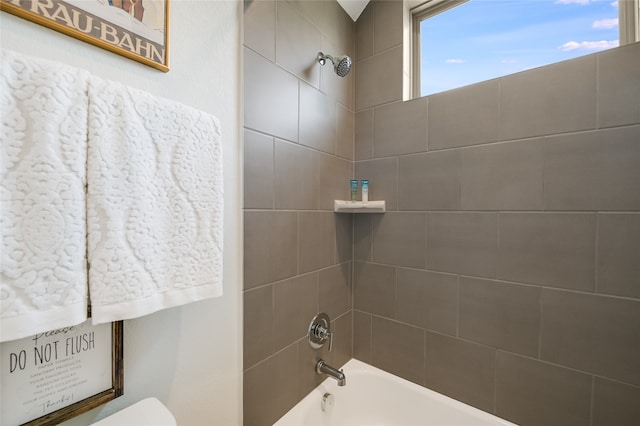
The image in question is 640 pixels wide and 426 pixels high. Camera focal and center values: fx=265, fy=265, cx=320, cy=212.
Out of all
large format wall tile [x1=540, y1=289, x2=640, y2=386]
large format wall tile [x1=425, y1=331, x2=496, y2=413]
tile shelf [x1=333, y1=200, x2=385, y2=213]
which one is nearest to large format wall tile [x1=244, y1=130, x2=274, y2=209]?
tile shelf [x1=333, y1=200, x2=385, y2=213]

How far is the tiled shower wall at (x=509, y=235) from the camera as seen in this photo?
3.21 ft

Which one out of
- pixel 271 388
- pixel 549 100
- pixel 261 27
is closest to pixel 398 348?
pixel 271 388

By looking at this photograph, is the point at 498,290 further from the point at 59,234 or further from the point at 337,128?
the point at 59,234

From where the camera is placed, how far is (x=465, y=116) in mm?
1267

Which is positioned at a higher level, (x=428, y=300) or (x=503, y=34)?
(x=503, y=34)

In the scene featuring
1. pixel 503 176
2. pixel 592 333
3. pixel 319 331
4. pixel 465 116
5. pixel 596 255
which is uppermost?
pixel 465 116

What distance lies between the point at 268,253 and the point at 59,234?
0.67 meters

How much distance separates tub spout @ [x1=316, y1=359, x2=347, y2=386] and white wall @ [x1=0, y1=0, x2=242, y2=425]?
0.48m

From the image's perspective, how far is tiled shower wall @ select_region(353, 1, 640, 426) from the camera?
98cm

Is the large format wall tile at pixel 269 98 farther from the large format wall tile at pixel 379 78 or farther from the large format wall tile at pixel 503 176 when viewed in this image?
the large format wall tile at pixel 503 176

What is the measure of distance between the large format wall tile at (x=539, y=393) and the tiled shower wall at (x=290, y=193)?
31.6 inches

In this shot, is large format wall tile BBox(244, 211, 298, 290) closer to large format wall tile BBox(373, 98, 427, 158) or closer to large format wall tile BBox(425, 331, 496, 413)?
large format wall tile BBox(373, 98, 427, 158)

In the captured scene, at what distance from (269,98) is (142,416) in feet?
3.58

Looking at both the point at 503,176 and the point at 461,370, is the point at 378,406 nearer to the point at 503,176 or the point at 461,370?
the point at 461,370
